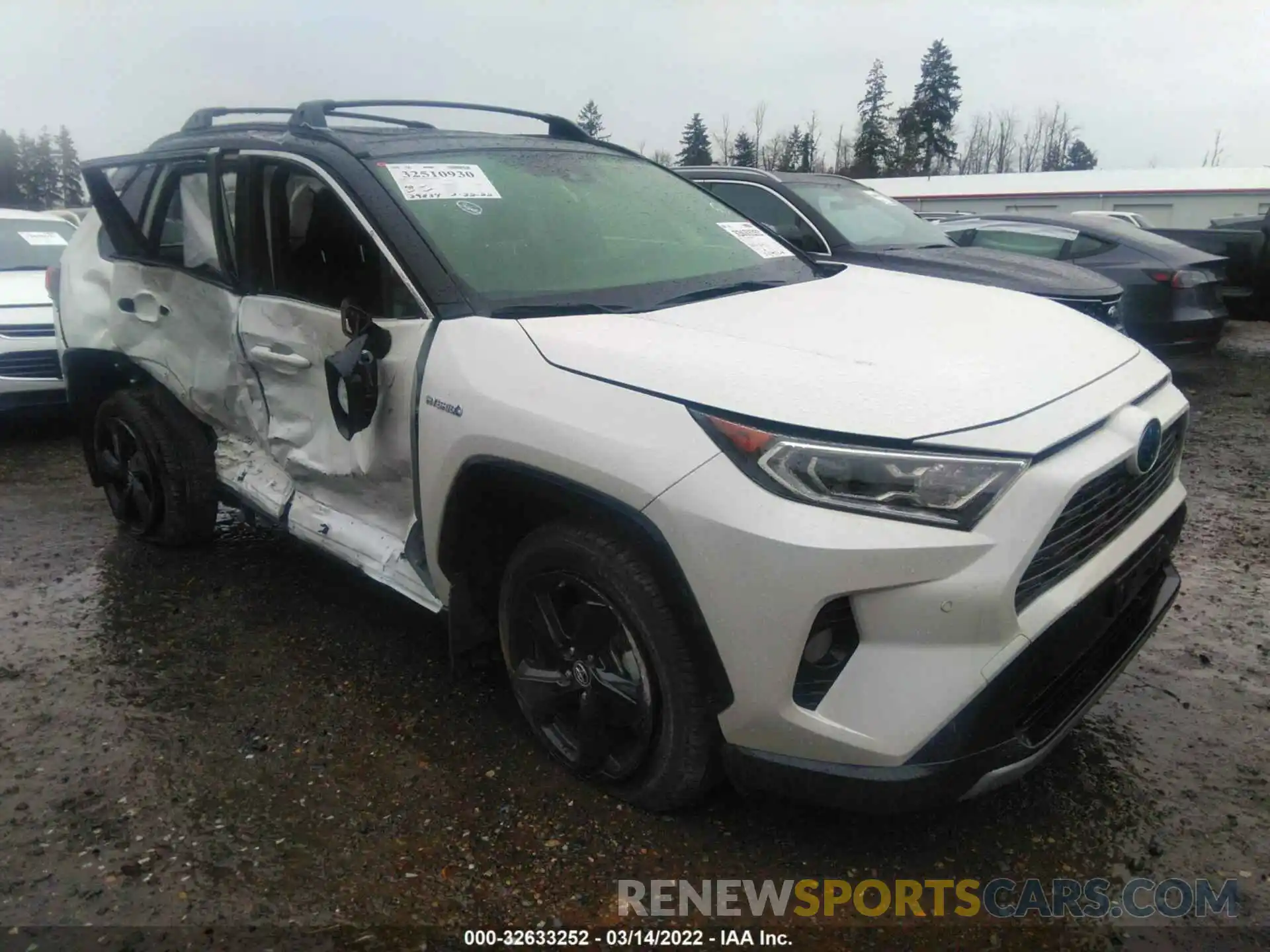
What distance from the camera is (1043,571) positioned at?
2057 millimetres

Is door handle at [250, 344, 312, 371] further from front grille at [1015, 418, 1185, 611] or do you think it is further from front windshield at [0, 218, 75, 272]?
front windshield at [0, 218, 75, 272]

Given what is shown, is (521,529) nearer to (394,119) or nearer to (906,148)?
(394,119)

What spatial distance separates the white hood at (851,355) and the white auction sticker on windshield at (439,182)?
27.1 inches

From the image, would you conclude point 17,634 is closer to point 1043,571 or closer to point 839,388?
point 839,388

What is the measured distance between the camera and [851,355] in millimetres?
2279

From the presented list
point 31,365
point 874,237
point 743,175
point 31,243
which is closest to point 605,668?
point 874,237

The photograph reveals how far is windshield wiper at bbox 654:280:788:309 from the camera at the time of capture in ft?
9.13

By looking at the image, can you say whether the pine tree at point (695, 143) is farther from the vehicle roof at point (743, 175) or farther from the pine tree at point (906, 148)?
the vehicle roof at point (743, 175)

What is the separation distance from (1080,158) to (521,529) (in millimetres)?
78965

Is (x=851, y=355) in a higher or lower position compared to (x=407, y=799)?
higher

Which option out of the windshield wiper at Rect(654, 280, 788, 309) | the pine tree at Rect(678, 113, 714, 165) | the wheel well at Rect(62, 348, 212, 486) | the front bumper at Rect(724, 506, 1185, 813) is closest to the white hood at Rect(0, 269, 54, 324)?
the wheel well at Rect(62, 348, 212, 486)

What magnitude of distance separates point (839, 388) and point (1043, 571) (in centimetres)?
58

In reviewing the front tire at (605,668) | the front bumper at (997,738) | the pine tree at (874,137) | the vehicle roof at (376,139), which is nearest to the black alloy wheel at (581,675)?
the front tire at (605,668)

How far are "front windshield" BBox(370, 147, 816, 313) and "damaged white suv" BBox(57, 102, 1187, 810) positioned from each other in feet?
0.04
